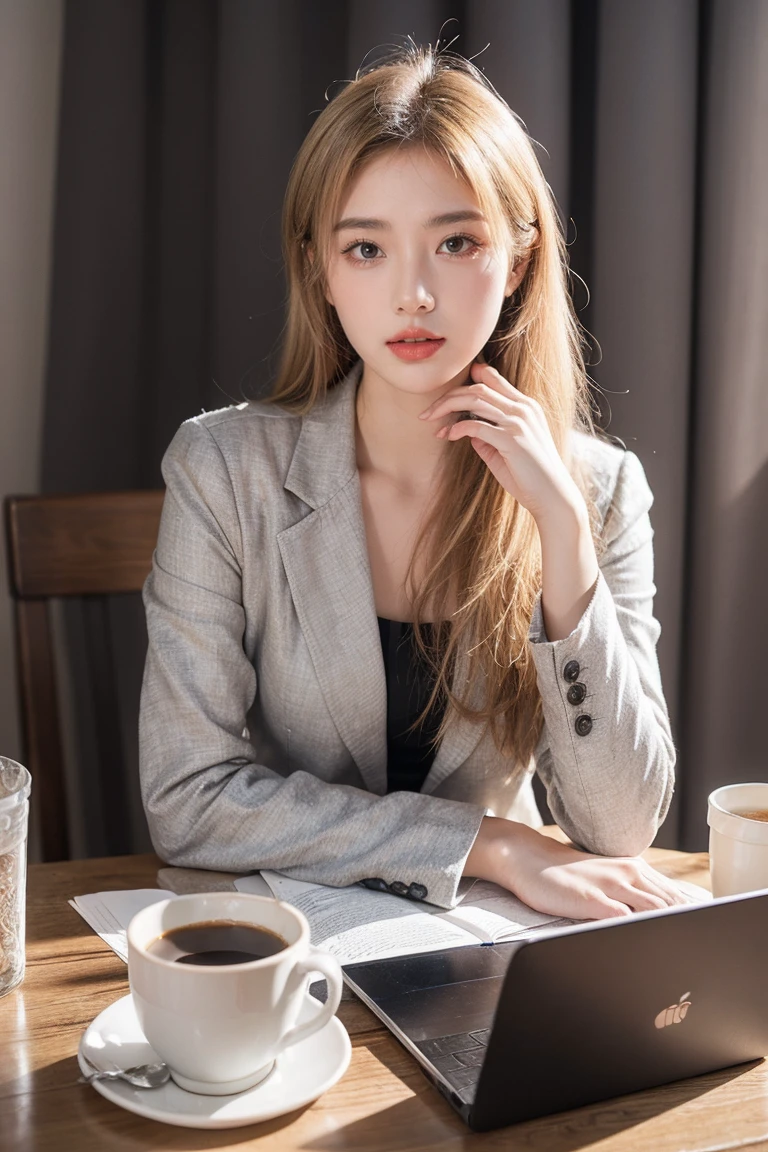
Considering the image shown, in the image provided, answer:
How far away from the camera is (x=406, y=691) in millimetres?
1339

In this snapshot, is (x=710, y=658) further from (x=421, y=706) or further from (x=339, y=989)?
(x=339, y=989)

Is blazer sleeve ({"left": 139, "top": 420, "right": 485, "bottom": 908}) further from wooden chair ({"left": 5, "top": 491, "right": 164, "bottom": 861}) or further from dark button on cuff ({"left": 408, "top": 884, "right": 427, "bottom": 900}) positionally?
wooden chair ({"left": 5, "top": 491, "right": 164, "bottom": 861})

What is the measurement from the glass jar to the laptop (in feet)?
0.83

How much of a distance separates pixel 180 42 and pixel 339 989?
149cm

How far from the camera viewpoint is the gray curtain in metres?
1.58

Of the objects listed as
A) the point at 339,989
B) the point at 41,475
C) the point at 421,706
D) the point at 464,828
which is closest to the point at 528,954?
the point at 339,989

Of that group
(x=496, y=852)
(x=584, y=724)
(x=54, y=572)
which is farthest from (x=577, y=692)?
(x=54, y=572)

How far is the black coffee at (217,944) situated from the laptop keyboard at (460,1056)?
13 centimetres

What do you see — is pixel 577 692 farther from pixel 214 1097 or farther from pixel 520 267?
pixel 214 1097

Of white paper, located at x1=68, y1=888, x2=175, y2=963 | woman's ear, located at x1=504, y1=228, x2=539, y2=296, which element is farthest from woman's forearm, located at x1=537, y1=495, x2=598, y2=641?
white paper, located at x1=68, y1=888, x2=175, y2=963

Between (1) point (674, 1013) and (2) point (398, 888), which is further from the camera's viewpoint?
(2) point (398, 888)

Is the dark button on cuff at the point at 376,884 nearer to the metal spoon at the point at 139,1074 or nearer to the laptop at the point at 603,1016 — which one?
the laptop at the point at 603,1016

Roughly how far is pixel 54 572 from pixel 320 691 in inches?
17.1

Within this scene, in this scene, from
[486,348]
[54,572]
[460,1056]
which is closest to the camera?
[460,1056]
